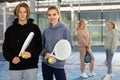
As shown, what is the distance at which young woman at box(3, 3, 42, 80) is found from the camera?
9.85 ft

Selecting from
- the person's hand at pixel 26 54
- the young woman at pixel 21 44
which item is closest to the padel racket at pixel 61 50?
the young woman at pixel 21 44

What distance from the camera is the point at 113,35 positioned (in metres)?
6.43

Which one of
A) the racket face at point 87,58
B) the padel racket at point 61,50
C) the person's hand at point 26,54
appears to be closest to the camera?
the person's hand at point 26,54

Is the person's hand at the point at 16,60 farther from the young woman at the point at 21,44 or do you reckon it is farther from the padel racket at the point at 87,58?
the padel racket at the point at 87,58

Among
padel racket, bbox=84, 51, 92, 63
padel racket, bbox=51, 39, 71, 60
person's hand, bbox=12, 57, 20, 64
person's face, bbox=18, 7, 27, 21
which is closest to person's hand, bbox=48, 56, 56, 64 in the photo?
padel racket, bbox=51, 39, 71, 60

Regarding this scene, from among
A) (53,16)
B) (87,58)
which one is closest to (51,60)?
(53,16)

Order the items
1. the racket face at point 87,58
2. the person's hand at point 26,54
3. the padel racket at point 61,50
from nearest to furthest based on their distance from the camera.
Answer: the person's hand at point 26,54 < the padel racket at point 61,50 < the racket face at point 87,58

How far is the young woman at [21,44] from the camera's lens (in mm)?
3002

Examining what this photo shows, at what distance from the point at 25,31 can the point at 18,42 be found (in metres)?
0.14

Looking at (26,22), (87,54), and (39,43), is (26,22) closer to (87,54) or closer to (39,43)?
(39,43)

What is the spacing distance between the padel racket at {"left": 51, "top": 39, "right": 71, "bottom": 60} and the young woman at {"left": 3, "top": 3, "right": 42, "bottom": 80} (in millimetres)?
177

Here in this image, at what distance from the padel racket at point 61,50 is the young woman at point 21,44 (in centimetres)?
18

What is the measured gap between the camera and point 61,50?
3104mm

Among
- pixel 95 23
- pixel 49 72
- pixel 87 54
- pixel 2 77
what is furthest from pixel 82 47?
pixel 95 23
